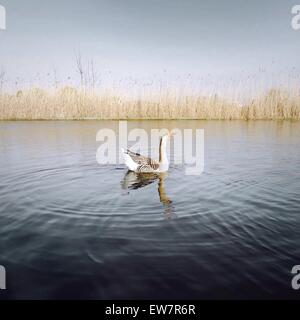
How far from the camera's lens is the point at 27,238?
4285 millimetres

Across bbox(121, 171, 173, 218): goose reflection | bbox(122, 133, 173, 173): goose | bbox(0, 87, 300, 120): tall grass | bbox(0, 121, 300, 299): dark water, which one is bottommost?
bbox(0, 121, 300, 299): dark water

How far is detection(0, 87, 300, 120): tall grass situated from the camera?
25.6 metres

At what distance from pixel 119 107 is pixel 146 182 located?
19.4 metres

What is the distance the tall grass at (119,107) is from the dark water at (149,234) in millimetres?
17948

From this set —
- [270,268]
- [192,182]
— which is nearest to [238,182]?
[192,182]

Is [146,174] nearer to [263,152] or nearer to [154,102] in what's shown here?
[263,152]

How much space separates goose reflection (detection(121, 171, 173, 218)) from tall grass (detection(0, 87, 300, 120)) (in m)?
18.2

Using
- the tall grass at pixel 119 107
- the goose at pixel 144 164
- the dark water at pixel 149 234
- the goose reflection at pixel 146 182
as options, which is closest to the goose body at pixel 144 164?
the goose at pixel 144 164

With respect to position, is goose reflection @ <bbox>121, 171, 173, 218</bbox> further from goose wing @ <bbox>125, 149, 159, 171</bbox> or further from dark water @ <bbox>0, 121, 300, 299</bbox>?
goose wing @ <bbox>125, 149, 159, 171</bbox>

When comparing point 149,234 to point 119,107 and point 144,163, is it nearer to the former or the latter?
point 144,163

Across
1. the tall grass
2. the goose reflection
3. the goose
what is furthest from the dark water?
the tall grass

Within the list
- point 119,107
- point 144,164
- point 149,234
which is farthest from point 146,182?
point 119,107

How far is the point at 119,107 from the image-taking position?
85.9 ft

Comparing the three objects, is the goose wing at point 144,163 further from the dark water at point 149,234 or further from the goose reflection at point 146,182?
the dark water at point 149,234
